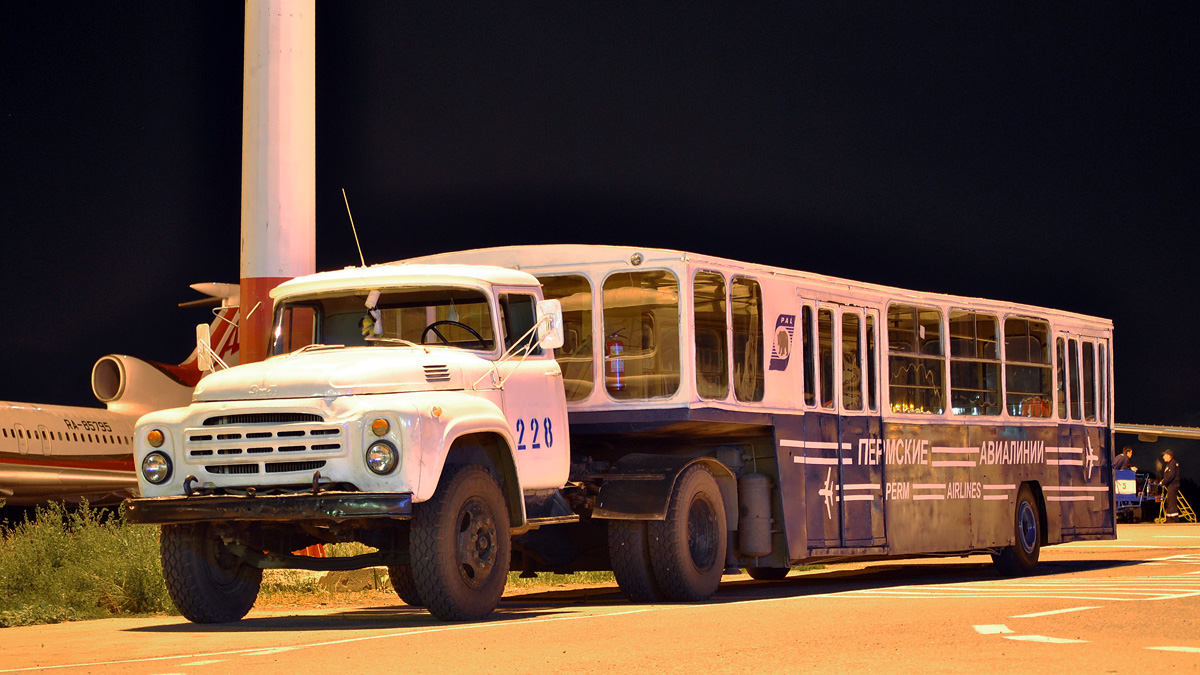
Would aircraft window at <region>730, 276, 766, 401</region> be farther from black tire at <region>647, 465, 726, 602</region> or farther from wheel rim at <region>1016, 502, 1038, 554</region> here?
wheel rim at <region>1016, 502, 1038, 554</region>

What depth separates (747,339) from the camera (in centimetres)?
1450

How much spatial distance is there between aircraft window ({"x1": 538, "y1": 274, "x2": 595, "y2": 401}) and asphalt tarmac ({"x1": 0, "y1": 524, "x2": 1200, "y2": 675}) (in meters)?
1.96

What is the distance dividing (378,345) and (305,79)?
7.89 meters

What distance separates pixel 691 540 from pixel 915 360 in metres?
4.73

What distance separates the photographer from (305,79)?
19.1 metres

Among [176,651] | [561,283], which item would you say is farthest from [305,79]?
[176,651]

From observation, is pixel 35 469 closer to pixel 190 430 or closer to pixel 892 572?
pixel 892 572

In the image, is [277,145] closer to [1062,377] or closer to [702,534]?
[702,534]

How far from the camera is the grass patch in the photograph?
14.0 metres

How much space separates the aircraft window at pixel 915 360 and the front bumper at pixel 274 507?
304 inches

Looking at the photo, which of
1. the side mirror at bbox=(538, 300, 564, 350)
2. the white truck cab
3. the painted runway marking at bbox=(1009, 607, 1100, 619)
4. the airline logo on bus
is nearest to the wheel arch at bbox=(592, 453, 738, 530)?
the white truck cab

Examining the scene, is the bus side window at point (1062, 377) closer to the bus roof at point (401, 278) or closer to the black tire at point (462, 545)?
the bus roof at point (401, 278)

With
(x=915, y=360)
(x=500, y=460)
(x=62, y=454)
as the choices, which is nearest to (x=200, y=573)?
(x=500, y=460)

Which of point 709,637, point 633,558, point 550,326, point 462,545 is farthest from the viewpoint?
point 633,558
